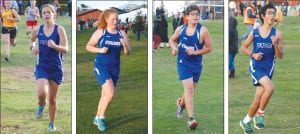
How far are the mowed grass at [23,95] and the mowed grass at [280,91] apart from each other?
163 cm

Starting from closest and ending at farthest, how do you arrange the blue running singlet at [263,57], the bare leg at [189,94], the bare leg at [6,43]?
the blue running singlet at [263,57] < the bare leg at [189,94] < the bare leg at [6,43]

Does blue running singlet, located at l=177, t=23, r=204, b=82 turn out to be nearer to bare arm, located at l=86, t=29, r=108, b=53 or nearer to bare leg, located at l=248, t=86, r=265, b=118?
bare leg, located at l=248, t=86, r=265, b=118

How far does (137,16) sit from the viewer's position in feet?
16.4

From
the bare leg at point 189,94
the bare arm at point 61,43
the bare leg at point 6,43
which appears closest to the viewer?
the bare leg at point 189,94

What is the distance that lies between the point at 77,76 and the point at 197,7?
1.36 m

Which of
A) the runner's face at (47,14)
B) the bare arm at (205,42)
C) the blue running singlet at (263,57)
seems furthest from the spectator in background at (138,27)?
the blue running singlet at (263,57)

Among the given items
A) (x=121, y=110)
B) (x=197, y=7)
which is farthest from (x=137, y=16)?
(x=121, y=110)

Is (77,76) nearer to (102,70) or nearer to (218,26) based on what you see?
(102,70)

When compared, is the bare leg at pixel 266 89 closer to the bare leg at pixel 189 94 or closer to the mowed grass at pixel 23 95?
the bare leg at pixel 189 94

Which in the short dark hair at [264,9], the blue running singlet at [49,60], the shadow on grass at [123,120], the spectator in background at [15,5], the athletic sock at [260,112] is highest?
the spectator in background at [15,5]

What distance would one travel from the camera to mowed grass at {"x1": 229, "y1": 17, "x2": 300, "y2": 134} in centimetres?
487

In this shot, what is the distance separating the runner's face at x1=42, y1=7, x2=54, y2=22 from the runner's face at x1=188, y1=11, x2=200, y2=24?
137 centimetres

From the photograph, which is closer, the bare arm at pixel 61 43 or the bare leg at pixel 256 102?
the bare leg at pixel 256 102

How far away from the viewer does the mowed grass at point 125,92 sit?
4980 millimetres
